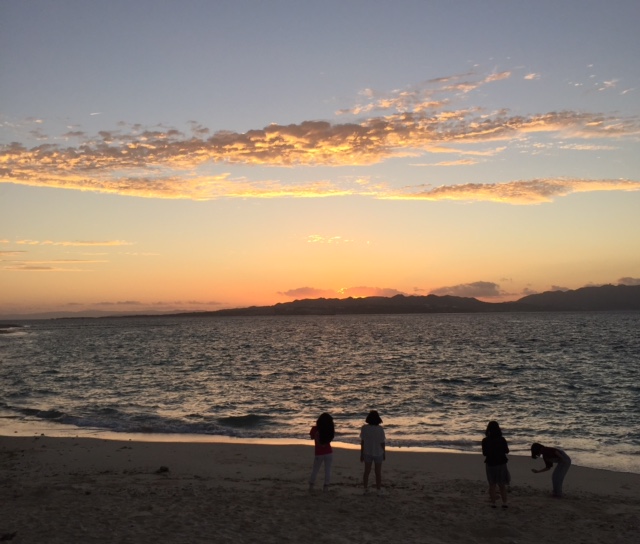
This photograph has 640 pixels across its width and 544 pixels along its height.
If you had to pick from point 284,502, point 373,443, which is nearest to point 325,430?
point 373,443

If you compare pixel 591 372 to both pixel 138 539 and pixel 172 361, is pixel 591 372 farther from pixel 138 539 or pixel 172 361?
pixel 138 539

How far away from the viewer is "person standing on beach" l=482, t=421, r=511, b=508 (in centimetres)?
1252

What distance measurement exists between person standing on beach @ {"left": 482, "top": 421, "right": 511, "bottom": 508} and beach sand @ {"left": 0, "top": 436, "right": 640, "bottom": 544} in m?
0.37

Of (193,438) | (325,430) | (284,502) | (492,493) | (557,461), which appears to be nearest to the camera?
(284,502)

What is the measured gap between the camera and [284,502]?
12312 millimetres

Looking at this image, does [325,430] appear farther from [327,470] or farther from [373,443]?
[373,443]

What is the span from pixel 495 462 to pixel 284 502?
4.44 metres

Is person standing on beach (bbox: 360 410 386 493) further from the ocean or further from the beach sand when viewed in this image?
the ocean

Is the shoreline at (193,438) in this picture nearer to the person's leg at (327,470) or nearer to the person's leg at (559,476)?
the person's leg at (559,476)

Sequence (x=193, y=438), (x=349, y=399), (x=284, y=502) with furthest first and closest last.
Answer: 1. (x=349, y=399)
2. (x=193, y=438)
3. (x=284, y=502)

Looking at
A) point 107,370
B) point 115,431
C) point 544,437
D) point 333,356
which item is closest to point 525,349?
point 333,356

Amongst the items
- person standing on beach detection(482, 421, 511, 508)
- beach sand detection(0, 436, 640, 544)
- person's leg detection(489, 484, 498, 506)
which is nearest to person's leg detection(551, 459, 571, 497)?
beach sand detection(0, 436, 640, 544)

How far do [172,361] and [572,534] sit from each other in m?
52.7

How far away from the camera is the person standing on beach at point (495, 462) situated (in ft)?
41.1
